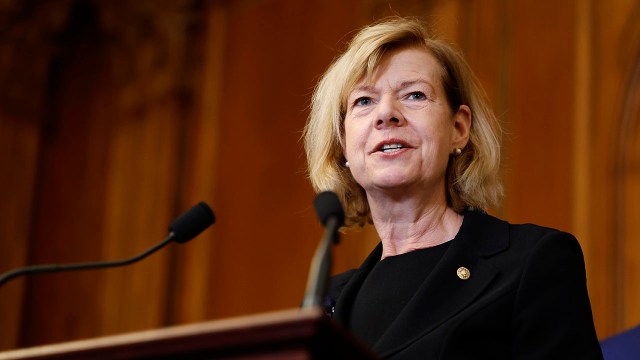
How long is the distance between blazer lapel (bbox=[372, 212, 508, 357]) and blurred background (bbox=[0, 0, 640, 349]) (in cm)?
154

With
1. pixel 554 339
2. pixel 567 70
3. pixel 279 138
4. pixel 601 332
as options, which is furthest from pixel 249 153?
pixel 554 339

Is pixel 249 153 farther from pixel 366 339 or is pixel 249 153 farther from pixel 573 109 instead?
pixel 366 339

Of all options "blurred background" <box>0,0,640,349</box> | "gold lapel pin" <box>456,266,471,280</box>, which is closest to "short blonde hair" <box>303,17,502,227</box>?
"gold lapel pin" <box>456,266,471,280</box>

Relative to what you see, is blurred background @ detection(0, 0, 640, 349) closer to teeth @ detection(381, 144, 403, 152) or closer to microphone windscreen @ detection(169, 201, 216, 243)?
teeth @ detection(381, 144, 403, 152)

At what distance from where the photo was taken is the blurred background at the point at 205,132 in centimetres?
404

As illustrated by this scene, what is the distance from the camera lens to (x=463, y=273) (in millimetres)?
2322

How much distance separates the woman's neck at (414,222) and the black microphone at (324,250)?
633 millimetres

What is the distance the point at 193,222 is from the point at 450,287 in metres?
0.58

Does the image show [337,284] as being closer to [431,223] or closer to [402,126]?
[431,223]

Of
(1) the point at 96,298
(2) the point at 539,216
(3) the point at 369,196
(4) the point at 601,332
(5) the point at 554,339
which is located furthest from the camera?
(1) the point at 96,298

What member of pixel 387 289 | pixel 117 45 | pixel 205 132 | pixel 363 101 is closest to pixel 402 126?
pixel 363 101

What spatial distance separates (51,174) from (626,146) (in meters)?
3.23

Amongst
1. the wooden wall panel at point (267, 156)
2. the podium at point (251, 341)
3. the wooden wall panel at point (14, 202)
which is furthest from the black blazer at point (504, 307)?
the wooden wall panel at point (14, 202)

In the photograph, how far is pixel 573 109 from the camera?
13.0 ft
